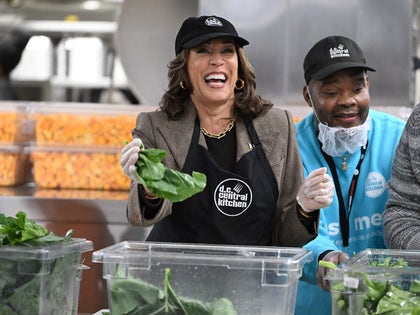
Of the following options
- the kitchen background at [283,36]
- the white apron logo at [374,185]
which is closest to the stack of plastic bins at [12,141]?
the kitchen background at [283,36]

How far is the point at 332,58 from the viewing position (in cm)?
285

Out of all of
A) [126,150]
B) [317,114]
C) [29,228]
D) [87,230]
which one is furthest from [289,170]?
[87,230]

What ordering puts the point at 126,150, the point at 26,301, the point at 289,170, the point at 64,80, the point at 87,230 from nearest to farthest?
the point at 26,301 → the point at 126,150 → the point at 289,170 → the point at 87,230 → the point at 64,80

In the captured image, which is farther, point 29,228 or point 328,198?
point 328,198

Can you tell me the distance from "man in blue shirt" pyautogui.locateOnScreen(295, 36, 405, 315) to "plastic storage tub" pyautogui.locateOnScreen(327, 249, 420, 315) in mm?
903

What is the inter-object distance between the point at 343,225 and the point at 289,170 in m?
0.27

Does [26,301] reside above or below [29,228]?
below

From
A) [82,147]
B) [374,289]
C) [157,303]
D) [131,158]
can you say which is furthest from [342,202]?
[82,147]

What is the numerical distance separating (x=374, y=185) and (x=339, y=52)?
470mm

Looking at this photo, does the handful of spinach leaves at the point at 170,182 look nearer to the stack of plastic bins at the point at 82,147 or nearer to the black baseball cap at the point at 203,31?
the black baseball cap at the point at 203,31

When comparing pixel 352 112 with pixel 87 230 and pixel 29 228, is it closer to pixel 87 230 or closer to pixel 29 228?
pixel 29 228

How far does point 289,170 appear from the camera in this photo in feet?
9.27

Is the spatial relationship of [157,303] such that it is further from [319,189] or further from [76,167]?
[76,167]

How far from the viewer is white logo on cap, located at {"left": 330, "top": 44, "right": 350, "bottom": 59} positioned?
2.86m
